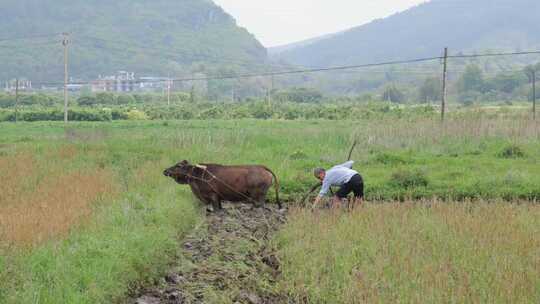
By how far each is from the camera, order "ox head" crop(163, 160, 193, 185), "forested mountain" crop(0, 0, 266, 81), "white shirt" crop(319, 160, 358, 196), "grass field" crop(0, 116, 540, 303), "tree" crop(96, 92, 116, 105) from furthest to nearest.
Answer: "forested mountain" crop(0, 0, 266, 81)
"tree" crop(96, 92, 116, 105)
"ox head" crop(163, 160, 193, 185)
"white shirt" crop(319, 160, 358, 196)
"grass field" crop(0, 116, 540, 303)

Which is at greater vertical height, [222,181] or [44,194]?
[222,181]

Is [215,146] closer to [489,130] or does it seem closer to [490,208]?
[489,130]

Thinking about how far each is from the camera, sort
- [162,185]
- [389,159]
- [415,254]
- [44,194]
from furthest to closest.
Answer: [389,159] → [162,185] → [44,194] → [415,254]

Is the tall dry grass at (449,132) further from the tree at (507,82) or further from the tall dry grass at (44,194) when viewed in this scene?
the tree at (507,82)

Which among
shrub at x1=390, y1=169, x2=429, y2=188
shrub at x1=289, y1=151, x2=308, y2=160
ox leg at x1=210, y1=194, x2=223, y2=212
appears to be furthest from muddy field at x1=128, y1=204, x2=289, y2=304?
shrub at x1=289, y1=151, x2=308, y2=160

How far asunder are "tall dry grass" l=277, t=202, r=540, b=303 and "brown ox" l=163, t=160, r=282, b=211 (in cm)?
207

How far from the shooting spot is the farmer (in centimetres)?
1065

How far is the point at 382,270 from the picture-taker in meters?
7.15

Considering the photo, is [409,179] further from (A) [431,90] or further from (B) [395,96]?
(B) [395,96]

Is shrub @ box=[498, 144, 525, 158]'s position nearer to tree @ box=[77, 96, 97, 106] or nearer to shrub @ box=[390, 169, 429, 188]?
shrub @ box=[390, 169, 429, 188]

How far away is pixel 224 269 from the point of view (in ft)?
25.7

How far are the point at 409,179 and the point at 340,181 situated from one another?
3535 mm

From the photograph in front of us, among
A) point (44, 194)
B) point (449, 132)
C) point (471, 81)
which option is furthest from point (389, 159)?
point (471, 81)

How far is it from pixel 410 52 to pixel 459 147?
17631cm
